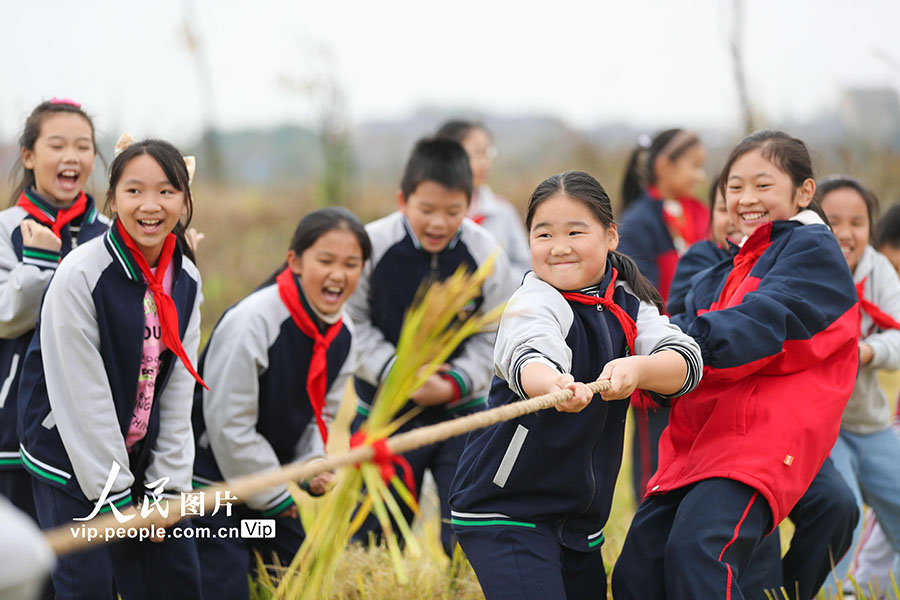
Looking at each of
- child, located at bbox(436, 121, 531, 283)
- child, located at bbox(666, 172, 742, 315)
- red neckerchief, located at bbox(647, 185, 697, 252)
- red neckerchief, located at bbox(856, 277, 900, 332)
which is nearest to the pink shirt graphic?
child, located at bbox(666, 172, 742, 315)

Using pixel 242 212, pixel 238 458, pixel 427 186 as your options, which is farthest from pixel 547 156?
pixel 238 458

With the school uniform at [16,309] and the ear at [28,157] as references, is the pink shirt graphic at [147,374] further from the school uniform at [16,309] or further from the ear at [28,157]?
the ear at [28,157]

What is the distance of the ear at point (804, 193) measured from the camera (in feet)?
10.7

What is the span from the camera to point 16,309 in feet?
A: 11.2

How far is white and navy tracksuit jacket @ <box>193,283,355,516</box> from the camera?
376 centimetres

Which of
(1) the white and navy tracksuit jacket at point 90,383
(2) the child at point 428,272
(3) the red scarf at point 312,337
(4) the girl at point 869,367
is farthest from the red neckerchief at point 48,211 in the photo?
(4) the girl at point 869,367

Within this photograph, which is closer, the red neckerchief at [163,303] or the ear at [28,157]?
the red neckerchief at [163,303]

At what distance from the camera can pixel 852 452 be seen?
13.2 feet

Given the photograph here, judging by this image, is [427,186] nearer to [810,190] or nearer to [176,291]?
[176,291]

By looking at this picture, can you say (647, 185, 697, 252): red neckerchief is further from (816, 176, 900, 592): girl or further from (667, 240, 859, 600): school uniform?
(667, 240, 859, 600): school uniform

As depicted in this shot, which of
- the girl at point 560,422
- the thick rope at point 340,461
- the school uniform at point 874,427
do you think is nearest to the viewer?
the thick rope at point 340,461

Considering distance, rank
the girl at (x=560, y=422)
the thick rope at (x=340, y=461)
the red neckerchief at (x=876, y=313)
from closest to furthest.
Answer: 1. the thick rope at (x=340, y=461)
2. the girl at (x=560, y=422)
3. the red neckerchief at (x=876, y=313)

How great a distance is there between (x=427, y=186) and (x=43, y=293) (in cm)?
181

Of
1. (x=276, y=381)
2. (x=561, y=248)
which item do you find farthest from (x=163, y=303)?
(x=561, y=248)
